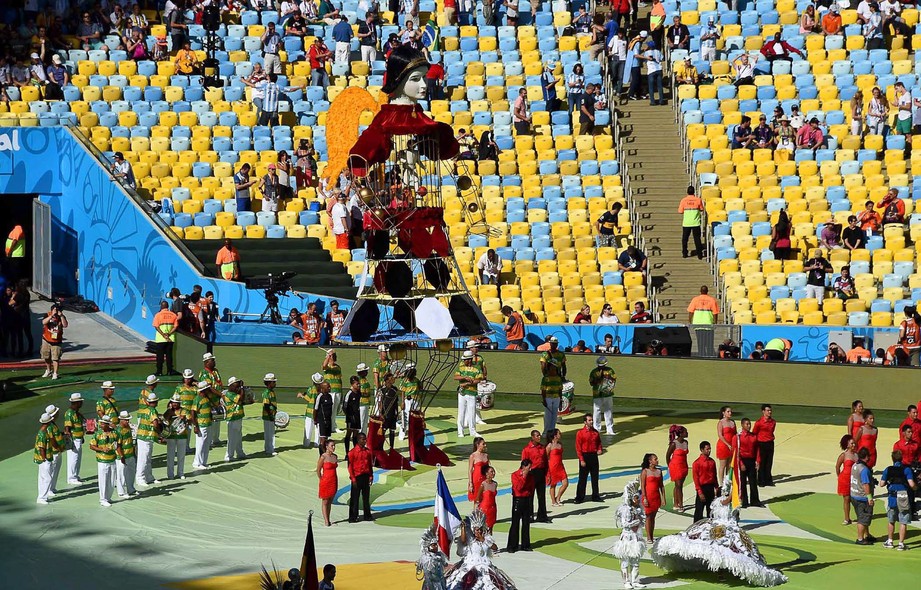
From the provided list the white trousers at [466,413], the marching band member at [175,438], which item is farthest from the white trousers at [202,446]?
the white trousers at [466,413]

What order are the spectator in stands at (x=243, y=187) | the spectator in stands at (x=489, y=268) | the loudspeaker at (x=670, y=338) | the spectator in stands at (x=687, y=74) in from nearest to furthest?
the loudspeaker at (x=670, y=338)
the spectator in stands at (x=489, y=268)
the spectator in stands at (x=243, y=187)
the spectator in stands at (x=687, y=74)

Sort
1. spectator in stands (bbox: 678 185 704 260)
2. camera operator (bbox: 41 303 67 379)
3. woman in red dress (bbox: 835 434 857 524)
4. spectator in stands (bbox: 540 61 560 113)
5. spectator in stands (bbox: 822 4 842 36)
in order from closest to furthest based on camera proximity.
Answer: woman in red dress (bbox: 835 434 857 524)
camera operator (bbox: 41 303 67 379)
spectator in stands (bbox: 678 185 704 260)
spectator in stands (bbox: 540 61 560 113)
spectator in stands (bbox: 822 4 842 36)

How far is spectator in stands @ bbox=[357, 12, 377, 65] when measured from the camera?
4200 cm

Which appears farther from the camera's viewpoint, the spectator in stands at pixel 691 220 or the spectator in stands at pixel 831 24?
the spectator in stands at pixel 831 24

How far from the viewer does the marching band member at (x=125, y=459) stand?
24312 mm

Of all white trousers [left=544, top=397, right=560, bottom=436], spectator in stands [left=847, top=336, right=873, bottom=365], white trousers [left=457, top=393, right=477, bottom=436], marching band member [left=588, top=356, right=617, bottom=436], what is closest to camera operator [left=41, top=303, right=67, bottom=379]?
white trousers [left=457, top=393, right=477, bottom=436]

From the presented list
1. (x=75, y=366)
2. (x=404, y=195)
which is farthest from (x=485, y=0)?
(x=404, y=195)

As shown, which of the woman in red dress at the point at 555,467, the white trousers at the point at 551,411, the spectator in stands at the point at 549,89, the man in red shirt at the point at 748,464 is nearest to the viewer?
the woman in red dress at the point at 555,467

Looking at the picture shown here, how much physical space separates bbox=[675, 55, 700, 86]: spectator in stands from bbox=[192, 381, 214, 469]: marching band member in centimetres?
1893

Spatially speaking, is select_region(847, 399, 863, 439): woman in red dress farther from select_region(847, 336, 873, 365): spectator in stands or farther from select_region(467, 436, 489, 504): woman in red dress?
select_region(847, 336, 873, 365): spectator in stands

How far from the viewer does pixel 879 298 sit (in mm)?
34500

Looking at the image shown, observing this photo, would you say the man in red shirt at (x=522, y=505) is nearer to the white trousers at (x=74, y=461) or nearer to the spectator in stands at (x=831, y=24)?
the white trousers at (x=74, y=461)

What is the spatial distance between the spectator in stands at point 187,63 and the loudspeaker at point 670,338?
631 inches

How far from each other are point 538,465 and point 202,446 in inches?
272
